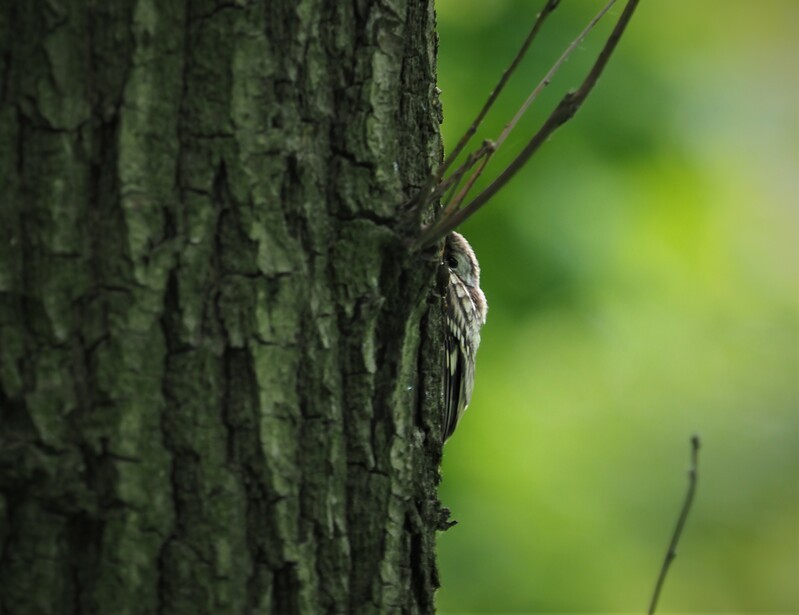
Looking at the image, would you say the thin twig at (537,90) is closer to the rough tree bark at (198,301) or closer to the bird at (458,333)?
the rough tree bark at (198,301)

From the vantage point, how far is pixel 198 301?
1932mm

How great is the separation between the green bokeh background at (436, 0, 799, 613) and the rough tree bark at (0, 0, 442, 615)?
119 inches

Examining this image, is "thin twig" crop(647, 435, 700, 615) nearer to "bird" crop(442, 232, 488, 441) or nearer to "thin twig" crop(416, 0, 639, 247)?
"bird" crop(442, 232, 488, 441)

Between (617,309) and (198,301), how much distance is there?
14.9ft

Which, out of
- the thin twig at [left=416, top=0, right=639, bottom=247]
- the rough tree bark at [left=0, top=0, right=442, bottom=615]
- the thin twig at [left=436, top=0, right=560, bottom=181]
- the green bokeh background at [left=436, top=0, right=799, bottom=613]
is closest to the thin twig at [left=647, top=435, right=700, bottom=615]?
the rough tree bark at [left=0, top=0, right=442, bottom=615]

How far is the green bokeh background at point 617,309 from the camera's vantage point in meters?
5.43

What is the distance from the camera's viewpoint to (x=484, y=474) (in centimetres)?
588

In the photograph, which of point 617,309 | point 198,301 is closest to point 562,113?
point 198,301

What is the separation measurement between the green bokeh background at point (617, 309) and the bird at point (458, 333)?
1.37 meters

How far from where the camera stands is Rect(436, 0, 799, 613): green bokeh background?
5.43 m

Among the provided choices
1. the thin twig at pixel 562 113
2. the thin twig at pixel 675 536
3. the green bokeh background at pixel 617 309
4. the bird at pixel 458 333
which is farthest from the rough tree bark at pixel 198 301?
the green bokeh background at pixel 617 309

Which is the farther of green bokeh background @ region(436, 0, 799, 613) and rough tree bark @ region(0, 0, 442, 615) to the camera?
green bokeh background @ region(436, 0, 799, 613)

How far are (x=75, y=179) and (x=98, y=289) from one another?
0.20 meters

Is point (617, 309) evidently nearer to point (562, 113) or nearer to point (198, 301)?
point (562, 113)
